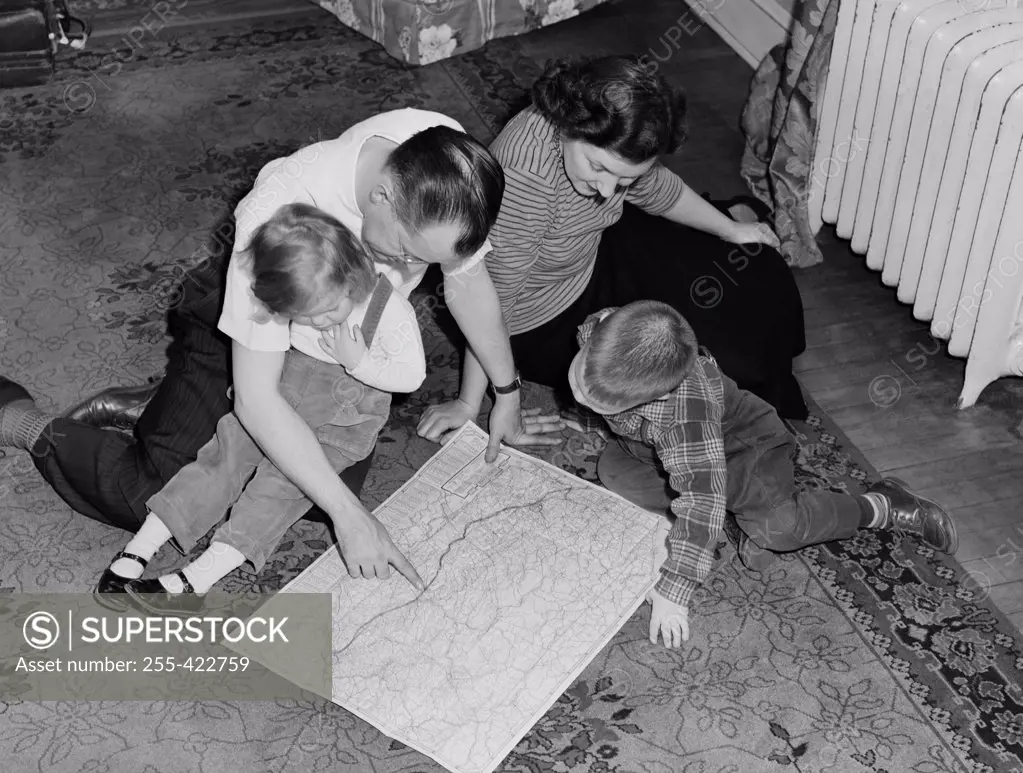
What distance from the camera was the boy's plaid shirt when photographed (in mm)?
1977

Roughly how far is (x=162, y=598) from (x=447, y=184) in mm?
930

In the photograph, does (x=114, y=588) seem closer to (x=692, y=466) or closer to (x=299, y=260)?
(x=299, y=260)

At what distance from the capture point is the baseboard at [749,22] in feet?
11.5

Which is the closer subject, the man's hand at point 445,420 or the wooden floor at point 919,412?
the wooden floor at point 919,412

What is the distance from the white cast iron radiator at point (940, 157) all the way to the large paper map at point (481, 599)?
867 millimetres

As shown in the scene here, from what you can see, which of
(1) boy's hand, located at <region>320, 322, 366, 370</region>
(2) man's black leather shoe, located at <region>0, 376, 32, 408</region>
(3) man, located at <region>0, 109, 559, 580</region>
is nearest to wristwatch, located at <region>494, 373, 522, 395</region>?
(3) man, located at <region>0, 109, 559, 580</region>

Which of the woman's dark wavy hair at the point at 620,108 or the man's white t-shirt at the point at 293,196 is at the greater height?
the woman's dark wavy hair at the point at 620,108

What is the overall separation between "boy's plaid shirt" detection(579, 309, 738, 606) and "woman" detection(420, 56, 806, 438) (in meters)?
0.36

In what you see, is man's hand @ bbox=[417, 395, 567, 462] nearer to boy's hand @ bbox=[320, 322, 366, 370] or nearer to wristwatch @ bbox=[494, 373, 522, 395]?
wristwatch @ bbox=[494, 373, 522, 395]

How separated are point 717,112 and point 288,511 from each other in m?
2.00

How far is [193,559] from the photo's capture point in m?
2.21

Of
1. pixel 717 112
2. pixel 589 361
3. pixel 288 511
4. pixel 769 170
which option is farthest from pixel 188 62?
pixel 589 361

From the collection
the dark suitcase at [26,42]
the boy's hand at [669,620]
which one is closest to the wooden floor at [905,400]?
the boy's hand at [669,620]

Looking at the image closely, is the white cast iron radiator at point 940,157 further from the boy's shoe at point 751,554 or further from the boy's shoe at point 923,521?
the boy's shoe at point 751,554
